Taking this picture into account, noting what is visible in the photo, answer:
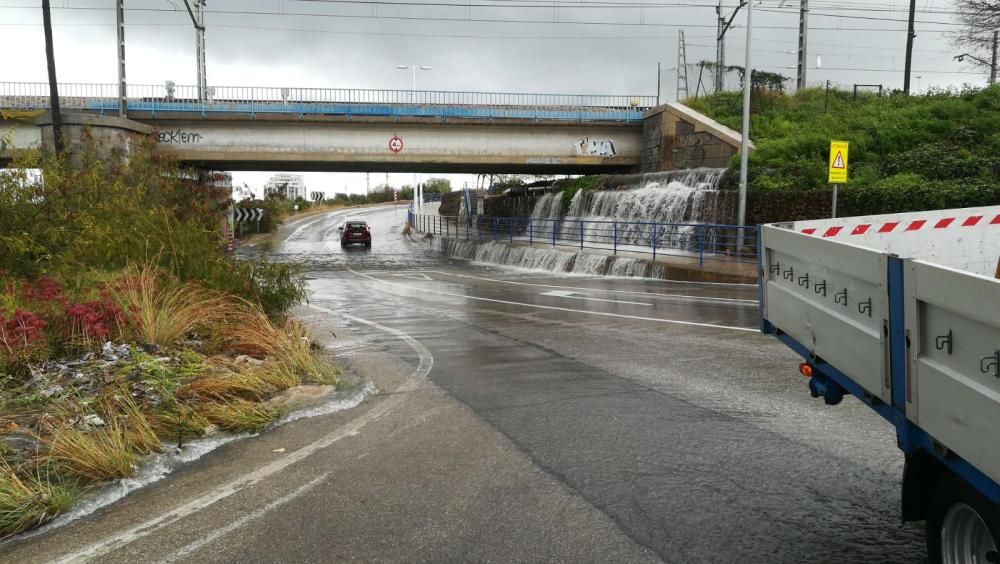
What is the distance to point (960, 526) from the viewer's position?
3211 mm

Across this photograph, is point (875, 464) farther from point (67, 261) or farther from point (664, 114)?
point (664, 114)

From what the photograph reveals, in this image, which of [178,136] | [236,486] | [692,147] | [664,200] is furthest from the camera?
[178,136]

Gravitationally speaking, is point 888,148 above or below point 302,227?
above

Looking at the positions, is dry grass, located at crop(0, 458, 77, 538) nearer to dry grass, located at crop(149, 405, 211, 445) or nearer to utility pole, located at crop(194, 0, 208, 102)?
dry grass, located at crop(149, 405, 211, 445)

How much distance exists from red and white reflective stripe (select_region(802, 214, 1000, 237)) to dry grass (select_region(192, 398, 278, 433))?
4.70 m

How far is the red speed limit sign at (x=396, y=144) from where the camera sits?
36688 mm

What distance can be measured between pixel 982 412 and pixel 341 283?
66.1 ft

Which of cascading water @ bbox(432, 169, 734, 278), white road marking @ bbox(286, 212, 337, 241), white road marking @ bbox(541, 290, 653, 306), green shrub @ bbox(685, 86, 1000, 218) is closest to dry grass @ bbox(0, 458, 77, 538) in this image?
white road marking @ bbox(541, 290, 653, 306)

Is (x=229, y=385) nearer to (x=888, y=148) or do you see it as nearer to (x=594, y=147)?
(x=888, y=148)

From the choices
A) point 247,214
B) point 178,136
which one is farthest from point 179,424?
point 247,214

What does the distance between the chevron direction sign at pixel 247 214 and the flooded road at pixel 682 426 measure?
35433 millimetres

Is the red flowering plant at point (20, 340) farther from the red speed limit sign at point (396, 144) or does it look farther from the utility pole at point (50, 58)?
the red speed limit sign at point (396, 144)

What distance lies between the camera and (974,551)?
3.13 m

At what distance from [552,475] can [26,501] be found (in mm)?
3142
